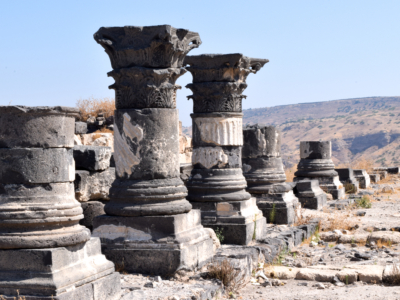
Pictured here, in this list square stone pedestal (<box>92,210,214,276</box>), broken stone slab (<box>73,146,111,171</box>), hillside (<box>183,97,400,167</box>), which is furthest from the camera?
hillside (<box>183,97,400,167</box>)

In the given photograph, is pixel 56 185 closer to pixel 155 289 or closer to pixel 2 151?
pixel 2 151

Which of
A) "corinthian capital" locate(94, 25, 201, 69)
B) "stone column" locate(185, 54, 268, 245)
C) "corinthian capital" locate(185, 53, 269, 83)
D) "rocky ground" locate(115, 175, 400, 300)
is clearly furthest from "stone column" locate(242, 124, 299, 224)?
"corinthian capital" locate(94, 25, 201, 69)

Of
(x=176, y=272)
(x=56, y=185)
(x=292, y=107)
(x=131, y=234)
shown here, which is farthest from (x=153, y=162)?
(x=292, y=107)

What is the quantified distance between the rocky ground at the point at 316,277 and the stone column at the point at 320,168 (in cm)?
547

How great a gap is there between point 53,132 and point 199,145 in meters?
4.09

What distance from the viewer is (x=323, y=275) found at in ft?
22.7

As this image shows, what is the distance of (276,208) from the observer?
1064cm

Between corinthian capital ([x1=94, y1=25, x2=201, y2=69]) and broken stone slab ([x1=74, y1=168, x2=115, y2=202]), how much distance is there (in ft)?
5.12

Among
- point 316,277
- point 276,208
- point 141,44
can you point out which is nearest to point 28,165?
point 141,44

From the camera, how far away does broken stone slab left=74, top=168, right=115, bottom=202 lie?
282 inches

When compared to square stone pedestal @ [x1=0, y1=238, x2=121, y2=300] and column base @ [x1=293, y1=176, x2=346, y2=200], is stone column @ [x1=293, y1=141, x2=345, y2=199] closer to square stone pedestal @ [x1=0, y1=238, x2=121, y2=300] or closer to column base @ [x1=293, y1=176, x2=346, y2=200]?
column base @ [x1=293, y1=176, x2=346, y2=200]

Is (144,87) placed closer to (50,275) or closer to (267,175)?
(50,275)

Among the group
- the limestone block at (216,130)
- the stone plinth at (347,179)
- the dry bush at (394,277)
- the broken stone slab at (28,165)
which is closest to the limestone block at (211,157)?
the limestone block at (216,130)

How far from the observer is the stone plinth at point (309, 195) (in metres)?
13.6
